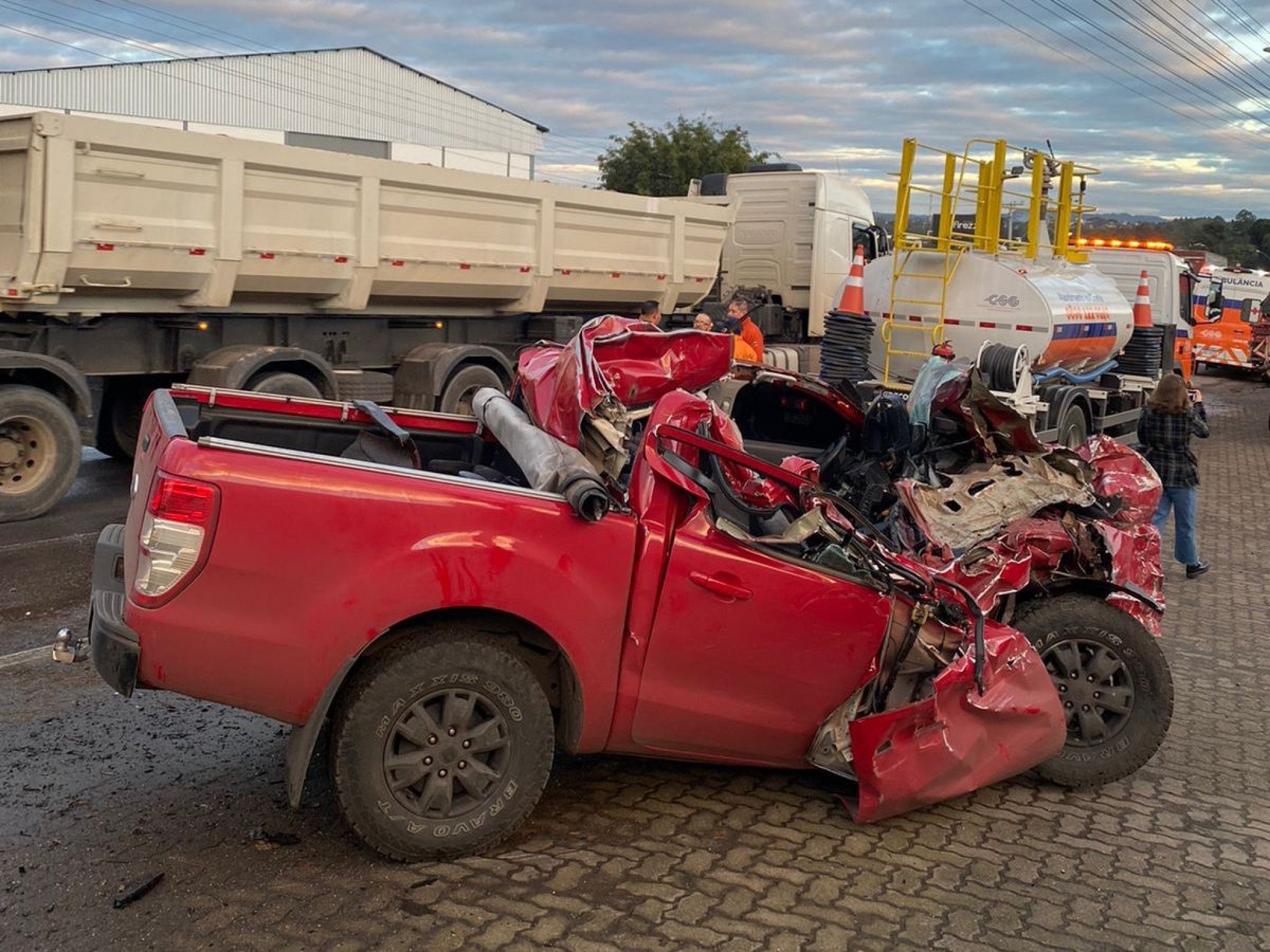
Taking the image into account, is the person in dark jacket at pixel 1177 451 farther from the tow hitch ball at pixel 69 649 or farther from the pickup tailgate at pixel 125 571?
the tow hitch ball at pixel 69 649

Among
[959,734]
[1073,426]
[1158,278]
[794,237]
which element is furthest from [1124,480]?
[1158,278]

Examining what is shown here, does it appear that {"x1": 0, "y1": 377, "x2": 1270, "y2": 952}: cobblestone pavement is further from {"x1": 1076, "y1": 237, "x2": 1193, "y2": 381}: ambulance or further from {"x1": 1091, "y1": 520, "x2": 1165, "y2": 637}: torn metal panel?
{"x1": 1076, "y1": 237, "x2": 1193, "y2": 381}: ambulance

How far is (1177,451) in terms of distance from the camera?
9.47m

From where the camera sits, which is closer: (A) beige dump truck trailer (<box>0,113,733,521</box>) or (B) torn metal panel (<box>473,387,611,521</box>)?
(B) torn metal panel (<box>473,387,611,521</box>)

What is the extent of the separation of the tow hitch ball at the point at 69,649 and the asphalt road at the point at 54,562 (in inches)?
90.9

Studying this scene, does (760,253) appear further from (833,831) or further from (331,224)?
(833,831)

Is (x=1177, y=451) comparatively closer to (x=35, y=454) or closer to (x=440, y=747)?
(x=440, y=747)

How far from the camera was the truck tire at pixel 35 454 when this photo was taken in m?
9.30

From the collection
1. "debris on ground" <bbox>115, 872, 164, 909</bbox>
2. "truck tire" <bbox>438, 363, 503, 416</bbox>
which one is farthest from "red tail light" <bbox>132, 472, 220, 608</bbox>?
"truck tire" <bbox>438, 363, 503, 416</bbox>

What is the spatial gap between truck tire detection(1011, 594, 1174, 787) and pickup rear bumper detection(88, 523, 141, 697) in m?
3.21

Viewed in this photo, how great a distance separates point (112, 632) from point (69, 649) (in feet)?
1.85

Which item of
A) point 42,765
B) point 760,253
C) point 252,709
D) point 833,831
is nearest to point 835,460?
point 833,831

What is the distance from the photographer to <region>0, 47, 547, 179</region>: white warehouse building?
3778 centimetres

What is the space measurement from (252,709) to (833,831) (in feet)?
6.64
